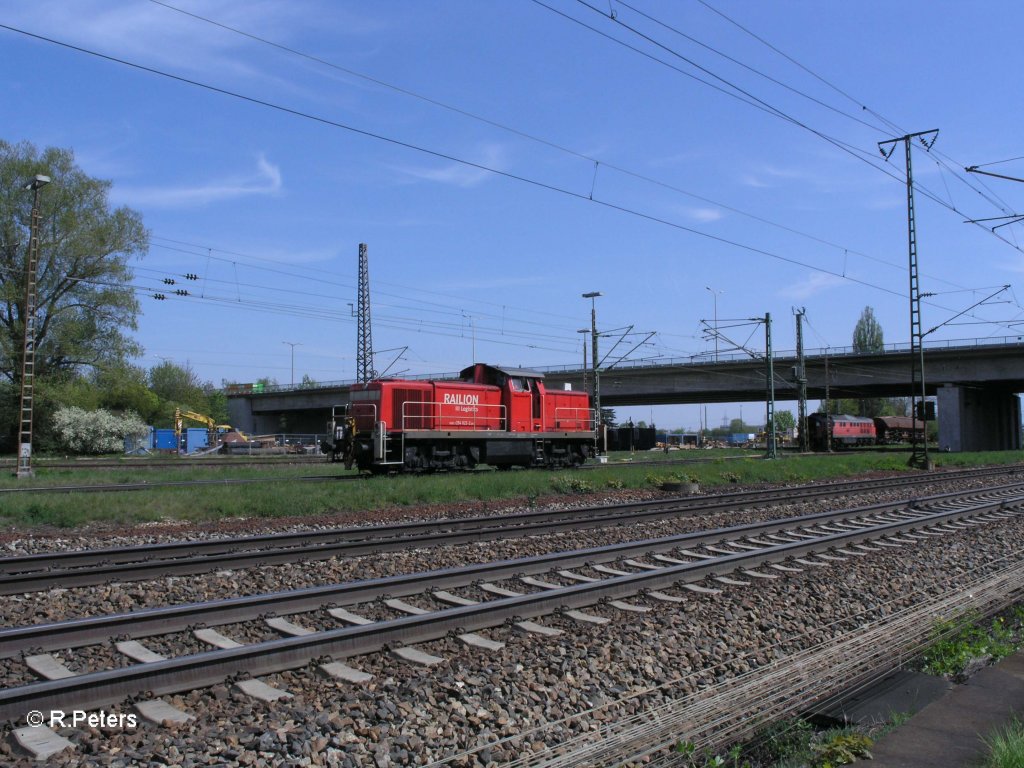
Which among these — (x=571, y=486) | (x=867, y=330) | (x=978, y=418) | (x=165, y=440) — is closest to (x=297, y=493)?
(x=571, y=486)

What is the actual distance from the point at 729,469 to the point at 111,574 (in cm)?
2290

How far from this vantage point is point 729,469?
2789 centimetres

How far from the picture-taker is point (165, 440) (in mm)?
56562

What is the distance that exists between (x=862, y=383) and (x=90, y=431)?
55694 mm

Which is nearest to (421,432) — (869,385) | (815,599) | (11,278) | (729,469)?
(729,469)

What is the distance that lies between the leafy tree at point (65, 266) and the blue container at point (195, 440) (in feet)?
38.8

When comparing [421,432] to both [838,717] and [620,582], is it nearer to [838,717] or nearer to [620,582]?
[620,582]

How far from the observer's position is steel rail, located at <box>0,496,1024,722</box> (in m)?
4.74

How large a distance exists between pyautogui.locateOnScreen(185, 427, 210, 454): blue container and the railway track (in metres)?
47.7

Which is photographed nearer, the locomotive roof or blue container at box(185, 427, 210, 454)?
the locomotive roof

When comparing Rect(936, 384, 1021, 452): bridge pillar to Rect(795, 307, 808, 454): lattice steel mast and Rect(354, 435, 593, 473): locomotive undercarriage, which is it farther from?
Rect(354, 435, 593, 473): locomotive undercarriage

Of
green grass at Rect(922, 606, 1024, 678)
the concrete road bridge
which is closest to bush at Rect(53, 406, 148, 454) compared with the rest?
the concrete road bridge

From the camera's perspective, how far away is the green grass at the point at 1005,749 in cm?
366

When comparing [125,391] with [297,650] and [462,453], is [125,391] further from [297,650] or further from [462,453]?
[297,650]
